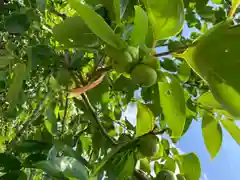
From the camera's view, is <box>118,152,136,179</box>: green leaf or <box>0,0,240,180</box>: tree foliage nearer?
<box>0,0,240,180</box>: tree foliage

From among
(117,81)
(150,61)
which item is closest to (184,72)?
(117,81)

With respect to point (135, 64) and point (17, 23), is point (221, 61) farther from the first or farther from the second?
point (17, 23)

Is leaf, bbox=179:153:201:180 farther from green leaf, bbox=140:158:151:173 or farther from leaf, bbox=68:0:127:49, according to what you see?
leaf, bbox=68:0:127:49

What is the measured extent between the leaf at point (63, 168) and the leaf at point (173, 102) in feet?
0.30

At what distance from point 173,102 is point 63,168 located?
0.37ft

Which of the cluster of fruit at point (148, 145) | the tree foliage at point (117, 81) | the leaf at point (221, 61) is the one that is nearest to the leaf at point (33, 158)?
the tree foliage at point (117, 81)

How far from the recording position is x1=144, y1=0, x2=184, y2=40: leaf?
13.5 inches

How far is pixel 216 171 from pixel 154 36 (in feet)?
4.76

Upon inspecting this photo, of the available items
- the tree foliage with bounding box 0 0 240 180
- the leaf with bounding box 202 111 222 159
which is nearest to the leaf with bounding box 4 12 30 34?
the tree foliage with bounding box 0 0 240 180

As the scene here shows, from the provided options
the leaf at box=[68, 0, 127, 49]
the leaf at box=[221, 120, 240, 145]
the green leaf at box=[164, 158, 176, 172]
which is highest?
the leaf at box=[68, 0, 127, 49]

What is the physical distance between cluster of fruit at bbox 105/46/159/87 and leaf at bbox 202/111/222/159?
0.52 ft

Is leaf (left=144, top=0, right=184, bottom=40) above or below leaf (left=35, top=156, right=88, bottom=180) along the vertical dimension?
above

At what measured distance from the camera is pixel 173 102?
1.29ft

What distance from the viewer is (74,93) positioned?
1.50ft
